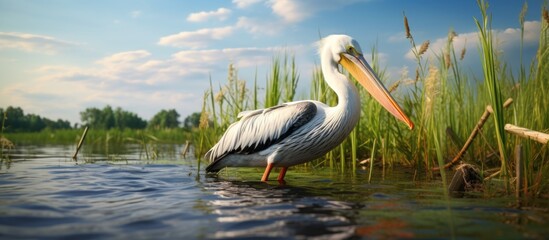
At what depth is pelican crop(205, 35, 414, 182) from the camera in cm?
563

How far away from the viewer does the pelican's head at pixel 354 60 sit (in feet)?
18.7

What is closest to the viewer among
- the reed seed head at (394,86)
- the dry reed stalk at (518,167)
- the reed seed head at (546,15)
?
the dry reed stalk at (518,167)

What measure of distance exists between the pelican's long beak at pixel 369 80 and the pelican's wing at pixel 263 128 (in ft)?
2.43

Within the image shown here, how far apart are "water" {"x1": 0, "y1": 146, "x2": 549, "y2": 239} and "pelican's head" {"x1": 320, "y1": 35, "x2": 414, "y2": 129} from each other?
119 cm

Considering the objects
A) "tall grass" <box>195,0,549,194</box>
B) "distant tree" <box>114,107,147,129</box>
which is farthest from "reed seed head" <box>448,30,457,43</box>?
"distant tree" <box>114,107,147,129</box>

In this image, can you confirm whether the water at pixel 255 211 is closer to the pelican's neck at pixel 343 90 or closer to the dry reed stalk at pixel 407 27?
the pelican's neck at pixel 343 90

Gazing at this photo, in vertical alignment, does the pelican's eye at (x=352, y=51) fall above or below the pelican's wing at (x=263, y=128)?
above

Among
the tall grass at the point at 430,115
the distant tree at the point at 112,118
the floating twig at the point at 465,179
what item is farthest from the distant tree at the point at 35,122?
the floating twig at the point at 465,179

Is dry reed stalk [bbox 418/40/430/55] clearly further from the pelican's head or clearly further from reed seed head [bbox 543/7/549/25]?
reed seed head [bbox 543/7/549/25]

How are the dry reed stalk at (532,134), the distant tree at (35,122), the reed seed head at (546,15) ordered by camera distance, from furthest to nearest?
the distant tree at (35,122), the reed seed head at (546,15), the dry reed stalk at (532,134)

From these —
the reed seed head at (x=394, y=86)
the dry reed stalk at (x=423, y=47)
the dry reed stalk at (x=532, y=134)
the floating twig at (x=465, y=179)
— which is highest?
the dry reed stalk at (x=423, y=47)

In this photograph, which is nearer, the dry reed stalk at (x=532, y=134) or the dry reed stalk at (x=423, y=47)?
the dry reed stalk at (x=532, y=134)

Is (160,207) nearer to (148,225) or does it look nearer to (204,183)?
(148,225)

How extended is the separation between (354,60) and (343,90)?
46cm
